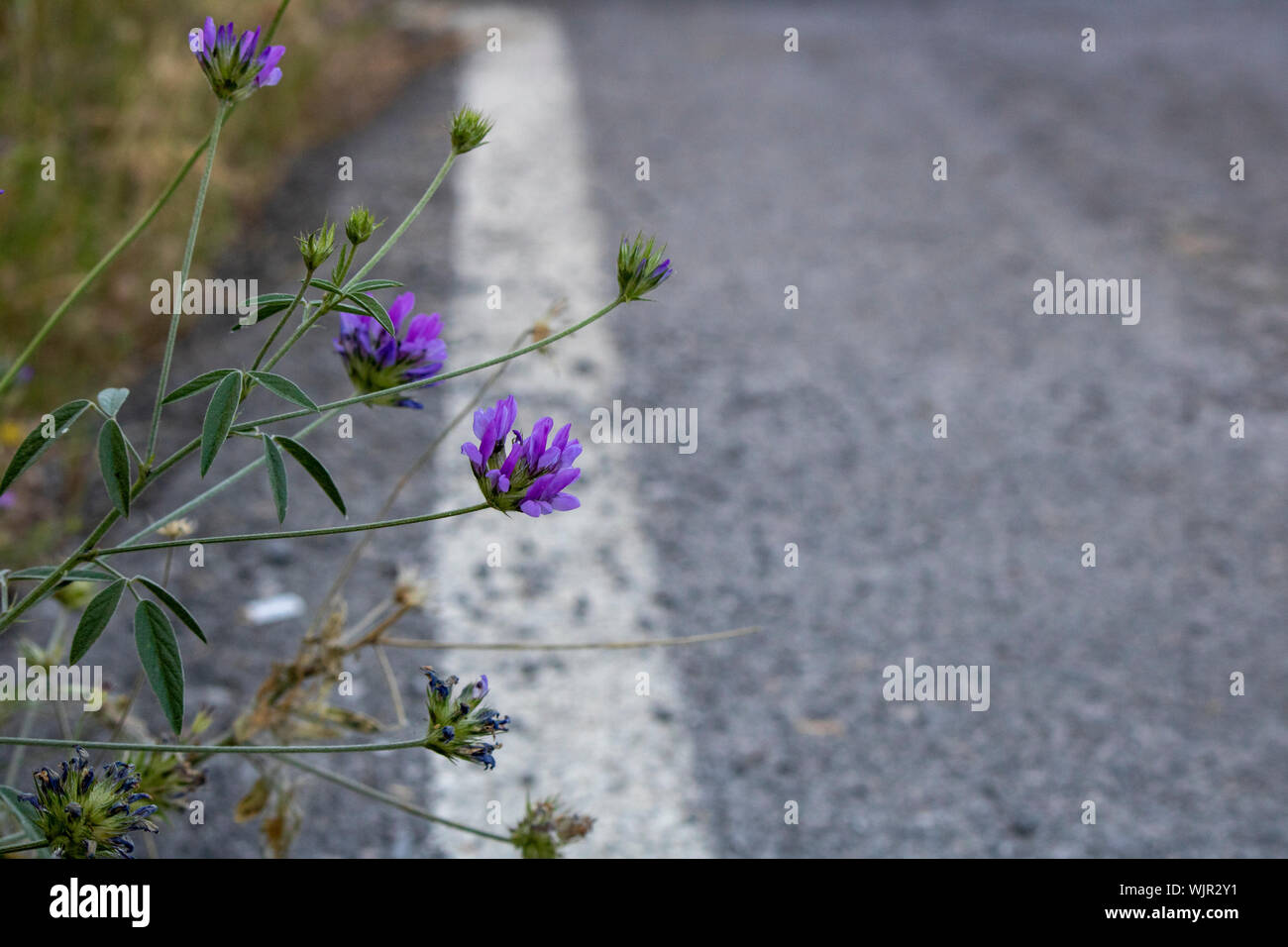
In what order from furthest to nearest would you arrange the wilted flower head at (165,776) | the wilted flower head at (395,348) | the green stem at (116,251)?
the wilted flower head at (165,776)
the wilted flower head at (395,348)
the green stem at (116,251)

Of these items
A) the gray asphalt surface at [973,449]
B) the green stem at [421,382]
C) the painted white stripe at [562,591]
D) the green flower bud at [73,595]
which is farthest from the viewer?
the gray asphalt surface at [973,449]

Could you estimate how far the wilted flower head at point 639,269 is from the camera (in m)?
1.14

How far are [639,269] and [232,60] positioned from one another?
402mm

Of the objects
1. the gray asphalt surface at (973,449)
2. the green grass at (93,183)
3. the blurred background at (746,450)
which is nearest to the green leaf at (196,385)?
the blurred background at (746,450)

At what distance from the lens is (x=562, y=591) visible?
2.68m

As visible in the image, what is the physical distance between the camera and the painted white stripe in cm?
214

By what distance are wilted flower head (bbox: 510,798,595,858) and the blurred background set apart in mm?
404

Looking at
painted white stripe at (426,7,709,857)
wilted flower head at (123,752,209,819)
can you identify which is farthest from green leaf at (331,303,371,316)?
painted white stripe at (426,7,709,857)

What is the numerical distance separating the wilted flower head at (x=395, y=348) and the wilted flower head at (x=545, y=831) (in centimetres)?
44

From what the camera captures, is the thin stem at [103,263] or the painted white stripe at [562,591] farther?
the painted white stripe at [562,591]

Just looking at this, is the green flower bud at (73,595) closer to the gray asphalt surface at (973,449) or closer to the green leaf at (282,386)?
the green leaf at (282,386)

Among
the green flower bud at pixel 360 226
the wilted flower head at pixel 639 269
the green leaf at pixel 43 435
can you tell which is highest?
the green flower bud at pixel 360 226
